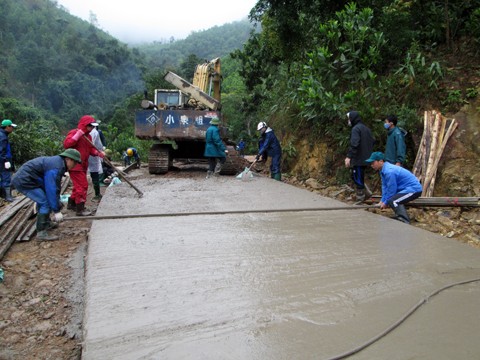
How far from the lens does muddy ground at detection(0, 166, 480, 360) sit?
93.4 inches

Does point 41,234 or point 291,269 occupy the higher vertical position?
point 291,269

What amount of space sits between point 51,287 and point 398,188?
4063mm

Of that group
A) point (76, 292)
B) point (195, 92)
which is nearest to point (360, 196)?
point (195, 92)

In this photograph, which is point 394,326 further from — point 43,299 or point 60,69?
point 60,69

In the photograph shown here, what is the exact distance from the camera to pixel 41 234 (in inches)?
172

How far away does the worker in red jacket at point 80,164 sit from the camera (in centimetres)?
512

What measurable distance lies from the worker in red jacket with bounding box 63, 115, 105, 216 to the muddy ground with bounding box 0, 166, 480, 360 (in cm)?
30

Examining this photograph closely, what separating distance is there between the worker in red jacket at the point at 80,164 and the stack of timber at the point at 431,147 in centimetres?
494

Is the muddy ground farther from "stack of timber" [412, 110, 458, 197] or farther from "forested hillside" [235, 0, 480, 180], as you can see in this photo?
"forested hillside" [235, 0, 480, 180]

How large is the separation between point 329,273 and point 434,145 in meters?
4.08

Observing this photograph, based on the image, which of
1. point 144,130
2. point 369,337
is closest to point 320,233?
point 369,337

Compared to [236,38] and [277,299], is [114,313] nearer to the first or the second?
[277,299]

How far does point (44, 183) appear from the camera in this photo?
4367 millimetres

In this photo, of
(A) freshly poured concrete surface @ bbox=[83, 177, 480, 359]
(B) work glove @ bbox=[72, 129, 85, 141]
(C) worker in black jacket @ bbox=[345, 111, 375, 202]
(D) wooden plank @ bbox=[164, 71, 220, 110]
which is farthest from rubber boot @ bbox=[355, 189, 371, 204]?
(B) work glove @ bbox=[72, 129, 85, 141]
